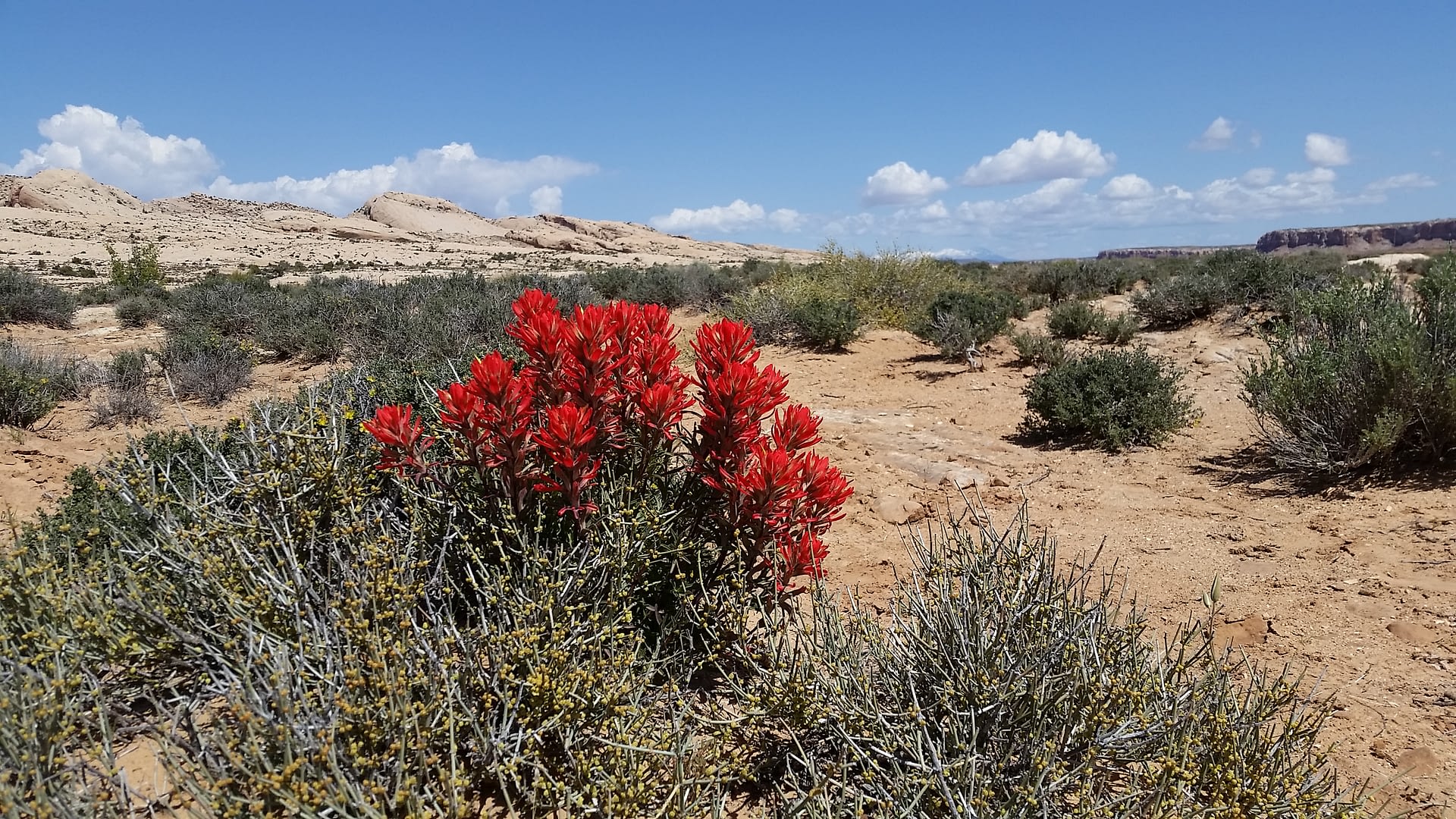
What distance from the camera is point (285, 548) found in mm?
2172

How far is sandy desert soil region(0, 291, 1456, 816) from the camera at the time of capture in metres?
2.72

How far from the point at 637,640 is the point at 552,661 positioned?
0.35 m

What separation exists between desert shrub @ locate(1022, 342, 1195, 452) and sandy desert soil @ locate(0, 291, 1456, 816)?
201mm

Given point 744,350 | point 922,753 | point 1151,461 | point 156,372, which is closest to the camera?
point 922,753

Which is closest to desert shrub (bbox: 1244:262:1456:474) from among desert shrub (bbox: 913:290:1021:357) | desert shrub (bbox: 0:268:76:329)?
desert shrub (bbox: 913:290:1021:357)

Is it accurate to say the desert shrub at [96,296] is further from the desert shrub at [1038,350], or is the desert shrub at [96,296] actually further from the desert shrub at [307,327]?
the desert shrub at [1038,350]

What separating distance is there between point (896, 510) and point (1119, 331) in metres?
7.66

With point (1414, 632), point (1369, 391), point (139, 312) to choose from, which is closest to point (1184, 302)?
point (1369, 391)

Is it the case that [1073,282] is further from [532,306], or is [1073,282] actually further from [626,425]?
[532,306]

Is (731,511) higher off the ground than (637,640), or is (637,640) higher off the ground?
(731,511)

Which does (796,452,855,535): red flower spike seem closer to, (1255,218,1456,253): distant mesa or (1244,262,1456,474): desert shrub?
(1244,262,1456,474): desert shrub

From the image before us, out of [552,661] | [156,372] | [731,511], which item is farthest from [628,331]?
[156,372]

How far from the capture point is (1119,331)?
10664mm

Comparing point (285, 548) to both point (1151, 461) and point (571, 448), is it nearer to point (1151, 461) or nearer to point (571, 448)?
point (571, 448)
